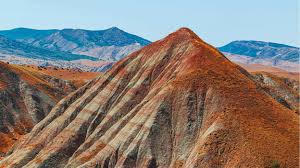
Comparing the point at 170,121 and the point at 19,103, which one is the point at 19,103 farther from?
the point at 170,121

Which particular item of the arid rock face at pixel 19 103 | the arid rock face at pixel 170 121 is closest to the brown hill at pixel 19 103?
the arid rock face at pixel 19 103

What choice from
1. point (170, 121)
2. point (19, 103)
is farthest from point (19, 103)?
point (170, 121)

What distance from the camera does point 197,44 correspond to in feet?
394

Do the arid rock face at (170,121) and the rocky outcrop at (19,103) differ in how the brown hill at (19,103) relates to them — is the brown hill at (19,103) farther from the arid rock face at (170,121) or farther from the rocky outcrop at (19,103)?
the arid rock face at (170,121)

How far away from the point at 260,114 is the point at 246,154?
13243 millimetres

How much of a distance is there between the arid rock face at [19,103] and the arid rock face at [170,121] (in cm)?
4023

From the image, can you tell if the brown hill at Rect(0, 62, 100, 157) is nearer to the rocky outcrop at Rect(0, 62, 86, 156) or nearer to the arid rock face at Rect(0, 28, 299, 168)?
the rocky outcrop at Rect(0, 62, 86, 156)

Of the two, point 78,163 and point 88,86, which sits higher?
point 88,86

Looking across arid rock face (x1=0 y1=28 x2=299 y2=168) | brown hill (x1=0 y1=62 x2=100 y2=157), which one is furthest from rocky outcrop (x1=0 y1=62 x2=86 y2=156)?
arid rock face (x1=0 y1=28 x2=299 y2=168)

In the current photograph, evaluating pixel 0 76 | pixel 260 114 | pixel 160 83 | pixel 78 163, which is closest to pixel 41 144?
pixel 78 163

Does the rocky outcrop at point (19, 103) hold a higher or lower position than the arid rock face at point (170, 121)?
lower

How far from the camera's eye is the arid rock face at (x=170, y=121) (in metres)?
89.7

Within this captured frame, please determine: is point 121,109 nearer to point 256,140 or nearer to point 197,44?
point 197,44

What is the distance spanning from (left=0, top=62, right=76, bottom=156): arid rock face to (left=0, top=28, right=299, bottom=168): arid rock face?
40.2 m
